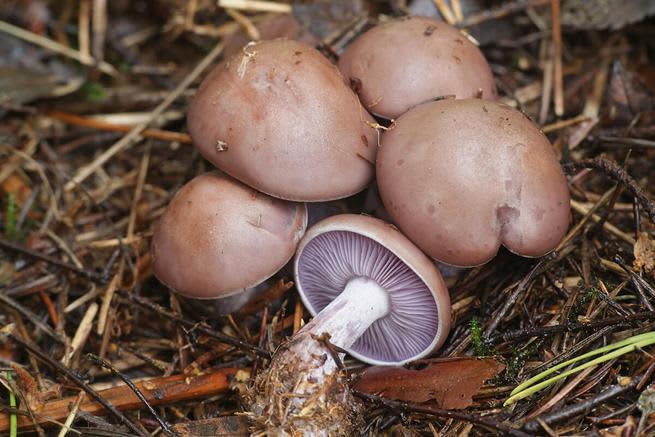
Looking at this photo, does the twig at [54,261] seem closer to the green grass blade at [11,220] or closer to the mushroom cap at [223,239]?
the green grass blade at [11,220]

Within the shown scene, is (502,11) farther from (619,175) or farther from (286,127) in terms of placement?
(286,127)

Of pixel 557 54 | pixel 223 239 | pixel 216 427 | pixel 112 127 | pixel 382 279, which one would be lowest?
pixel 216 427

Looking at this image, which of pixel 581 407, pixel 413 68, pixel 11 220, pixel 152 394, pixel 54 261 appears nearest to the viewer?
pixel 581 407

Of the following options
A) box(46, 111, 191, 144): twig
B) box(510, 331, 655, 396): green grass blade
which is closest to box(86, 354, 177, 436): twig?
box(510, 331, 655, 396): green grass blade

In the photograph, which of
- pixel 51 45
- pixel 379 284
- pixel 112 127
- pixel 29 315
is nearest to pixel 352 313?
pixel 379 284

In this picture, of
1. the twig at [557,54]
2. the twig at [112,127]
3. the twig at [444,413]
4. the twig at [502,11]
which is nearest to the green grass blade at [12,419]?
the twig at [444,413]

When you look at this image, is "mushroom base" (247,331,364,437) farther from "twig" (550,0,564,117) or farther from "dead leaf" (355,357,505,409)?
"twig" (550,0,564,117)

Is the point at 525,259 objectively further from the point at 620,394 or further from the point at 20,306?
the point at 20,306

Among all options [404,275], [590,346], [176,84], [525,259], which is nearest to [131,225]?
[176,84]
